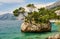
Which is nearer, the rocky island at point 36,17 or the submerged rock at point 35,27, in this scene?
the rocky island at point 36,17

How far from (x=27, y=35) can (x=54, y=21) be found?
2.69 ft

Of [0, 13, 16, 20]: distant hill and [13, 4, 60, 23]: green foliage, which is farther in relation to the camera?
[13, 4, 60, 23]: green foliage

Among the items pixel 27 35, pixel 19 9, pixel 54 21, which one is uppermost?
pixel 19 9

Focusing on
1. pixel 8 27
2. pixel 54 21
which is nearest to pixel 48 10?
pixel 54 21

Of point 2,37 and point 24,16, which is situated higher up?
point 24,16

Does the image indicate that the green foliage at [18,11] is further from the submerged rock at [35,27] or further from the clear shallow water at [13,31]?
the submerged rock at [35,27]

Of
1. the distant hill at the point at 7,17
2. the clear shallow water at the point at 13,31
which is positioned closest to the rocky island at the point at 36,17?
the distant hill at the point at 7,17

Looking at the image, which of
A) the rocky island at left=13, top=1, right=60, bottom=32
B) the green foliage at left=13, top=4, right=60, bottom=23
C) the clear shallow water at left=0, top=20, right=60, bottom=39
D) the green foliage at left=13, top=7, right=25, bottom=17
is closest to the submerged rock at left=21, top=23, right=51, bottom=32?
the rocky island at left=13, top=1, right=60, bottom=32

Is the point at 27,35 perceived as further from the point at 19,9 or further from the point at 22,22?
the point at 19,9

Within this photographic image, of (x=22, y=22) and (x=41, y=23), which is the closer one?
(x=22, y=22)

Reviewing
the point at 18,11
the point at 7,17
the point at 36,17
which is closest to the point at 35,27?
the point at 36,17

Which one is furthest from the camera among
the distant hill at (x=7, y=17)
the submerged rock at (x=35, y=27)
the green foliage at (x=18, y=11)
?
the submerged rock at (x=35, y=27)

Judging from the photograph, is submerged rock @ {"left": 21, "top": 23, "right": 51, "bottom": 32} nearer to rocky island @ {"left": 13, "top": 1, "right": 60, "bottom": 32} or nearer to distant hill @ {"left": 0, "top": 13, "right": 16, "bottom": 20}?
rocky island @ {"left": 13, "top": 1, "right": 60, "bottom": 32}

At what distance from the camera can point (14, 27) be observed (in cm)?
526
